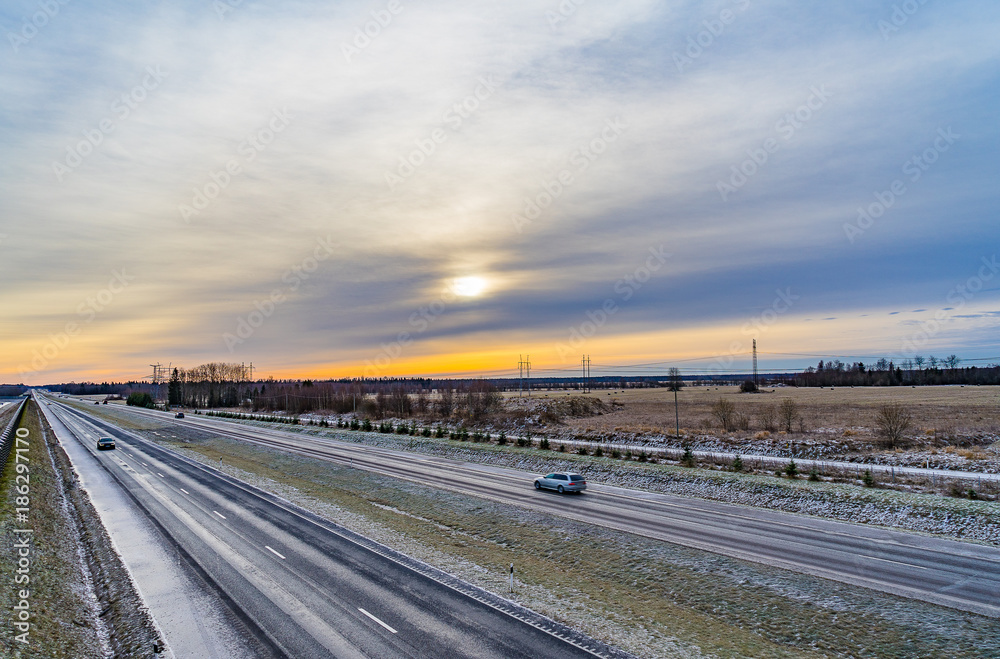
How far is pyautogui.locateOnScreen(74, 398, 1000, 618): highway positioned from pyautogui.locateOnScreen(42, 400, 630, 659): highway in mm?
10607

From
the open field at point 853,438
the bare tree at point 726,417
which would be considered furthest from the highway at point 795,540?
the bare tree at point 726,417

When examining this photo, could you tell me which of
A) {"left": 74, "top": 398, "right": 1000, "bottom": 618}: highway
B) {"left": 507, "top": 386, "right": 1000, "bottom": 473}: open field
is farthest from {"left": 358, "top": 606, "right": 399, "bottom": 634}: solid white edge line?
{"left": 507, "top": 386, "right": 1000, "bottom": 473}: open field

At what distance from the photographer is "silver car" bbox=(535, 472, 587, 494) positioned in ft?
110

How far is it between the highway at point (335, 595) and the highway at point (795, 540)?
34.8 feet

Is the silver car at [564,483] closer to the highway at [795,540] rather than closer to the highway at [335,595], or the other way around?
the highway at [795,540]

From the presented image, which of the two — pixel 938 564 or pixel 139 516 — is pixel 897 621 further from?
pixel 139 516

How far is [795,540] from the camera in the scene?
23.3m

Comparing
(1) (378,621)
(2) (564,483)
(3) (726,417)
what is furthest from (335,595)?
(3) (726,417)

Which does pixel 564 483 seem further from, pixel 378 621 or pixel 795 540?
pixel 378 621

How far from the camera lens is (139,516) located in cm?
2756

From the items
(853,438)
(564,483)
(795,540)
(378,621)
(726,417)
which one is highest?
(726,417)

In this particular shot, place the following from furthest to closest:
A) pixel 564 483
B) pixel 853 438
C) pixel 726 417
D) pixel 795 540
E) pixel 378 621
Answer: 1. pixel 726 417
2. pixel 853 438
3. pixel 564 483
4. pixel 795 540
5. pixel 378 621

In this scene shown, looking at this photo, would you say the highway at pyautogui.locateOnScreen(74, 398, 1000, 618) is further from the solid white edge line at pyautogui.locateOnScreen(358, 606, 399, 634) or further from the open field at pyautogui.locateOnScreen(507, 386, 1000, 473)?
the open field at pyautogui.locateOnScreen(507, 386, 1000, 473)

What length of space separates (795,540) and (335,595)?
19.1 meters
